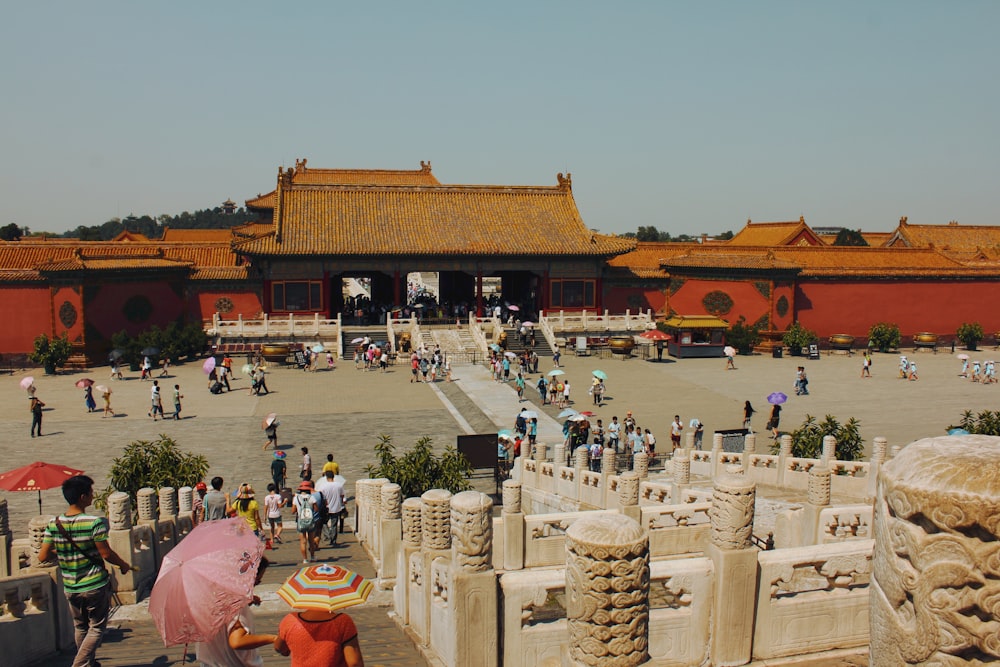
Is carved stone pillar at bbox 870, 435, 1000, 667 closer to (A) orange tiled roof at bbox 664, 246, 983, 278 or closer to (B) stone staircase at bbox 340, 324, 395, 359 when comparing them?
(B) stone staircase at bbox 340, 324, 395, 359

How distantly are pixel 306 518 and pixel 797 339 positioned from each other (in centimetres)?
2857

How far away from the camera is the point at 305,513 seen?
35.2ft

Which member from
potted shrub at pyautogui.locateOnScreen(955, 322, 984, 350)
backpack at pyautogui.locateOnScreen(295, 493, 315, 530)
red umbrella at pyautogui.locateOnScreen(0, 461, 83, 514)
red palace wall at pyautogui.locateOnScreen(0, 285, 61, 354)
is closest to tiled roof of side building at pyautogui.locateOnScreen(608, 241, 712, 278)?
potted shrub at pyautogui.locateOnScreen(955, 322, 984, 350)

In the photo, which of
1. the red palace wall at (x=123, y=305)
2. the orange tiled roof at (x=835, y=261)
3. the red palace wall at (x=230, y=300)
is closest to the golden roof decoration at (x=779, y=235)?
the orange tiled roof at (x=835, y=261)

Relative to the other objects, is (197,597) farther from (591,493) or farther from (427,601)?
(591,493)

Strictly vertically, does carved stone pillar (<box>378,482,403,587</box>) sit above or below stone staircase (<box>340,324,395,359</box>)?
below

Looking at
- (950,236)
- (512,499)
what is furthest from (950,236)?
(512,499)

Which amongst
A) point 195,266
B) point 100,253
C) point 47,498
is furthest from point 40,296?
point 47,498

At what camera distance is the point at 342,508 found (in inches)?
476

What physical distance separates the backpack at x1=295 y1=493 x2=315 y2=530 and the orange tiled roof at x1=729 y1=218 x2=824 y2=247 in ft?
120

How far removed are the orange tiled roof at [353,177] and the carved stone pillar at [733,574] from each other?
135 feet

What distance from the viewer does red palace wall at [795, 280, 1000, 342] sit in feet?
123

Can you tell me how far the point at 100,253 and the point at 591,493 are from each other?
27.5 m

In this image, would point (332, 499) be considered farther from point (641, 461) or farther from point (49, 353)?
point (49, 353)
